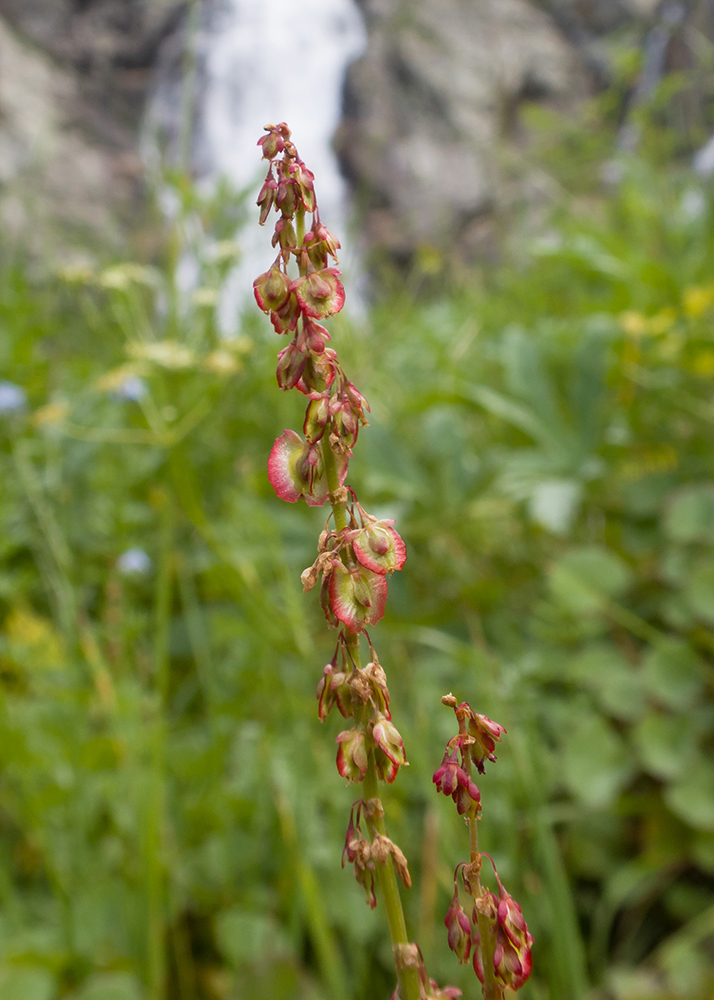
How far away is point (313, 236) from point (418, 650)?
137 centimetres

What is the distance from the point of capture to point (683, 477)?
154 centimetres

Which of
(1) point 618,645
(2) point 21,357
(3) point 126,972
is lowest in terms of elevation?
(3) point 126,972

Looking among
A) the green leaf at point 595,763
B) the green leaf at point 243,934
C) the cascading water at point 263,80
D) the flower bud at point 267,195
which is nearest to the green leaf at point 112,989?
the green leaf at point 243,934

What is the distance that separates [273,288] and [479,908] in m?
0.20

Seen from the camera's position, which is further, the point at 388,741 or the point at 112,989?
the point at 112,989

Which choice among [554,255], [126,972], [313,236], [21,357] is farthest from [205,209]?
[313,236]

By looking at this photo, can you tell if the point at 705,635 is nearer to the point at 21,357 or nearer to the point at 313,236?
the point at 313,236

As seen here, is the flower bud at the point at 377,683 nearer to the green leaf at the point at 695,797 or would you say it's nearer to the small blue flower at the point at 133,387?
the green leaf at the point at 695,797

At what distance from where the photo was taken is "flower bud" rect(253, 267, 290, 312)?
0.75ft

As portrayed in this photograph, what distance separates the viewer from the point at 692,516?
1.31m

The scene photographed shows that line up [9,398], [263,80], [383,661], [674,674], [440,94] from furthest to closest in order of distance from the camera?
[440,94] < [263,80] < [9,398] < [383,661] < [674,674]

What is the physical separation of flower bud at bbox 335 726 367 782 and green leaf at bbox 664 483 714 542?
1.19 meters

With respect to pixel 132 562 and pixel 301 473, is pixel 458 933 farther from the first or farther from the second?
pixel 132 562

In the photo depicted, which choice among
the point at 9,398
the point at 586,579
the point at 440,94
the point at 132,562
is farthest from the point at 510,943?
the point at 440,94
